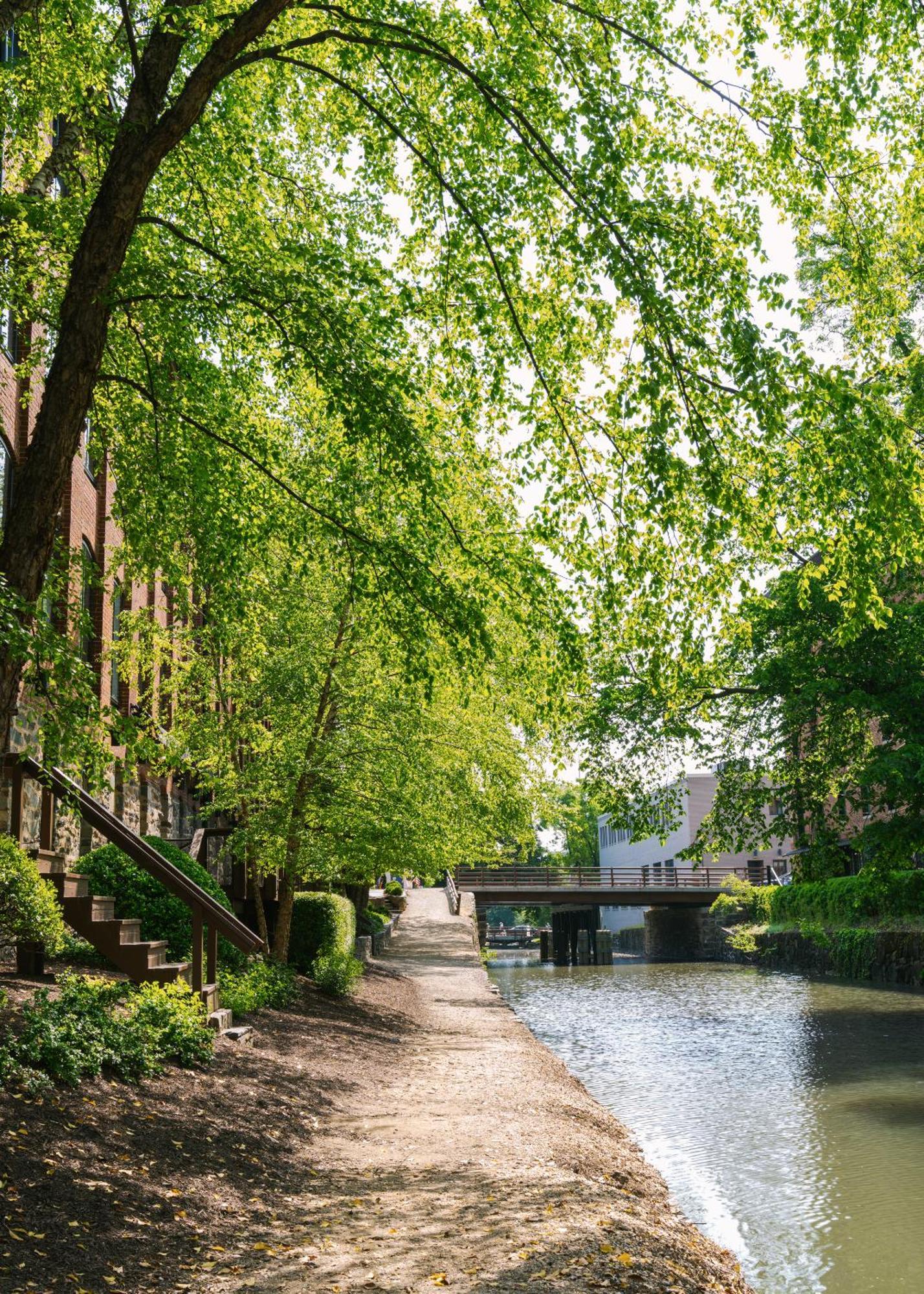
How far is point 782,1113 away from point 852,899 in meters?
23.0

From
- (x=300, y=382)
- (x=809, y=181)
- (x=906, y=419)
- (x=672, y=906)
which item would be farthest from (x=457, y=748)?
(x=672, y=906)

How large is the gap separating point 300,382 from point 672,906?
54.4m

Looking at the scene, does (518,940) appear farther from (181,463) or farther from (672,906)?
(181,463)

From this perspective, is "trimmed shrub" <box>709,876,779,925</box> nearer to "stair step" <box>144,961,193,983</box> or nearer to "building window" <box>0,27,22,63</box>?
"stair step" <box>144,961,193,983</box>

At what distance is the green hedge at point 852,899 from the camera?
22875 mm

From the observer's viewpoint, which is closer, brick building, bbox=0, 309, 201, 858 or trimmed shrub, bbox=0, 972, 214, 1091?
trimmed shrub, bbox=0, 972, 214, 1091

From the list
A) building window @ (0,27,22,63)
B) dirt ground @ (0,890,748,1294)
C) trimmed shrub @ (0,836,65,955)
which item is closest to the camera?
dirt ground @ (0,890,748,1294)

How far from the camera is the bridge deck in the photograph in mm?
56688

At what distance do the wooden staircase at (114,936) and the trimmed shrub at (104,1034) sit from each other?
9.3 inches

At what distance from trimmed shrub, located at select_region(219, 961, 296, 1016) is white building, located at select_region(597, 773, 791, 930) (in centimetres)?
4422

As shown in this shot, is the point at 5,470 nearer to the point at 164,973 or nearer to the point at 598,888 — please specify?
the point at 164,973

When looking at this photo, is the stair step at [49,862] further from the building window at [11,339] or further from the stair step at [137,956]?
the building window at [11,339]

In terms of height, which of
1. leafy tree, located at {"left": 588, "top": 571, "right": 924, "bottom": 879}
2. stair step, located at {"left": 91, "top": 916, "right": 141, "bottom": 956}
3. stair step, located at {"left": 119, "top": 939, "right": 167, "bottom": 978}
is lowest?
stair step, located at {"left": 119, "top": 939, "right": 167, "bottom": 978}

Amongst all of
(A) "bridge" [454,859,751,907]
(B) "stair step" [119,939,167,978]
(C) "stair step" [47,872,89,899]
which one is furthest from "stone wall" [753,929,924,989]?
(C) "stair step" [47,872,89,899]
